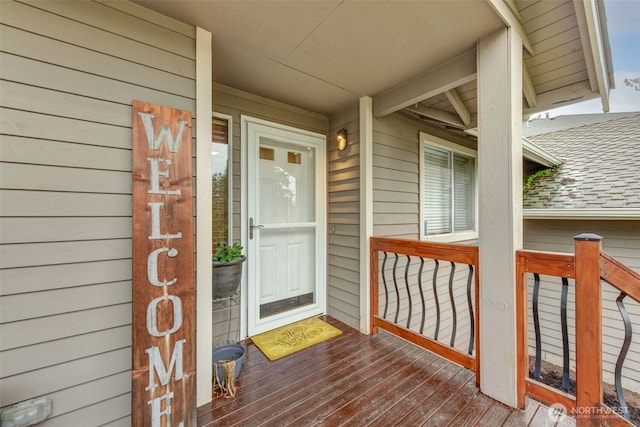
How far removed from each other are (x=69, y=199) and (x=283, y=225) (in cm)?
175

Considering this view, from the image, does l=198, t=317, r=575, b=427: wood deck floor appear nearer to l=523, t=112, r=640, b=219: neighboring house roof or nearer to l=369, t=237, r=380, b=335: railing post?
l=369, t=237, r=380, b=335: railing post

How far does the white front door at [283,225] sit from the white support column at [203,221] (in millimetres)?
821

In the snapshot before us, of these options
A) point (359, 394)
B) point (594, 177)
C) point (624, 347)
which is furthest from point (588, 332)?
point (594, 177)

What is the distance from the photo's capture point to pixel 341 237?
2916 mm

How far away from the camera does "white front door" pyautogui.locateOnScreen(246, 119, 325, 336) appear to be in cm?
255

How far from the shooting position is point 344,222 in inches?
113

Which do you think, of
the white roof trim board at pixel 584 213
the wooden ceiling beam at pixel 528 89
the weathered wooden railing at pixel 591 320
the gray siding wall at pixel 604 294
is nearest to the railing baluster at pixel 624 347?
the weathered wooden railing at pixel 591 320

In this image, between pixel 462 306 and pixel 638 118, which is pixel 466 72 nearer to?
pixel 462 306

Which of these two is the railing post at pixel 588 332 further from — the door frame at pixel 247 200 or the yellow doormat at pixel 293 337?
the door frame at pixel 247 200

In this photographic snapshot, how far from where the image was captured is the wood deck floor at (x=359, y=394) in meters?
1.53

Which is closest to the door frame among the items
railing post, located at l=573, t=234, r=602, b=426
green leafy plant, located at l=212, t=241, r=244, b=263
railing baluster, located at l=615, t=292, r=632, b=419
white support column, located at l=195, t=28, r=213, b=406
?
green leafy plant, located at l=212, t=241, r=244, b=263

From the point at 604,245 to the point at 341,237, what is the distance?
4.39 meters

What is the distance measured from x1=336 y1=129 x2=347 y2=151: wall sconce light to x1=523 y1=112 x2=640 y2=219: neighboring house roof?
3810mm

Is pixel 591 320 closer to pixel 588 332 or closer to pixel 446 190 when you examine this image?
pixel 588 332
